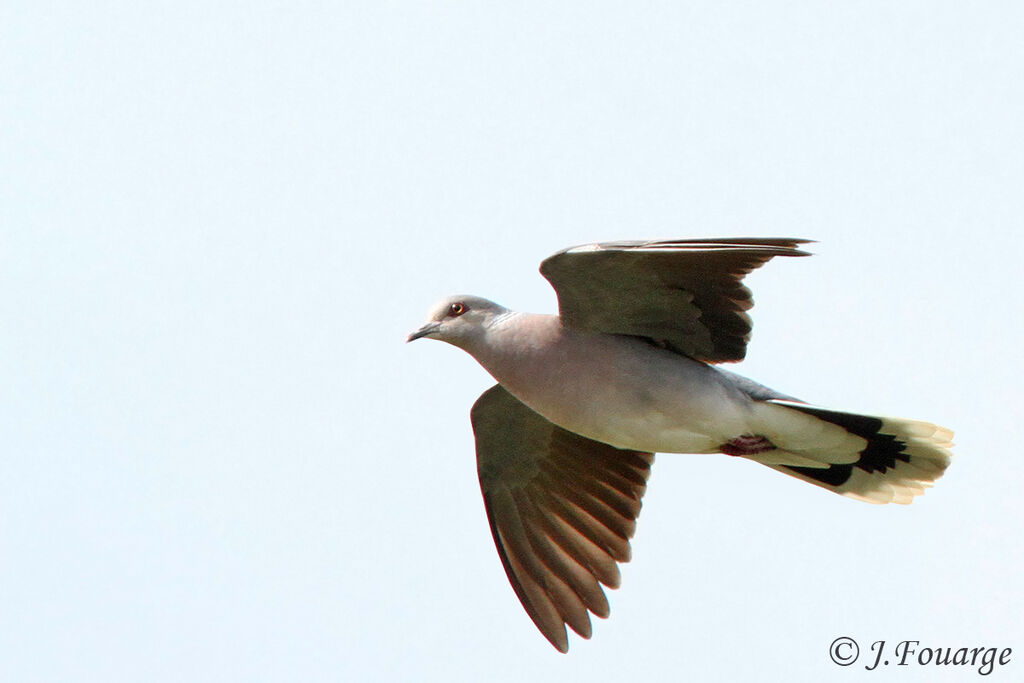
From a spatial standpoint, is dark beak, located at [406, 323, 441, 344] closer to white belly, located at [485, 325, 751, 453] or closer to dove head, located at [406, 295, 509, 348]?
dove head, located at [406, 295, 509, 348]

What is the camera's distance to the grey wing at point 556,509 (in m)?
6.91

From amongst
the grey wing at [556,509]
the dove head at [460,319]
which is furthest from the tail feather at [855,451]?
the dove head at [460,319]

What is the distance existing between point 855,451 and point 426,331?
214 centimetres

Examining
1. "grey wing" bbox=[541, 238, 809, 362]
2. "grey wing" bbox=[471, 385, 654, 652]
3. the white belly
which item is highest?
"grey wing" bbox=[541, 238, 809, 362]

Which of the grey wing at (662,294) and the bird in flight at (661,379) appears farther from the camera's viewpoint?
the bird in flight at (661,379)

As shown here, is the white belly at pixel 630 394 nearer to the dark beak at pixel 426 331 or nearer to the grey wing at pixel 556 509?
the dark beak at pixel 426 331

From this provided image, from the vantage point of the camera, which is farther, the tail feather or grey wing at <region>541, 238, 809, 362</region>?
the tail feather

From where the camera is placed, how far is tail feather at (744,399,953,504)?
609 cm

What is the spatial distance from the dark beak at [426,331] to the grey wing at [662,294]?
0.65m

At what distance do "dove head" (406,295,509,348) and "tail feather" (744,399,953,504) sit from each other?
1357 millimetres

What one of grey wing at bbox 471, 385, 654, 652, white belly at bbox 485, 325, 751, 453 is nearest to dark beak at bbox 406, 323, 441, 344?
white belly at bbox 485, 325, 751, 453

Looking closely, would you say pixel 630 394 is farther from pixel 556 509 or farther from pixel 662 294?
pixel 556 509

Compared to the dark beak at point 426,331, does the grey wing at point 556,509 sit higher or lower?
lower

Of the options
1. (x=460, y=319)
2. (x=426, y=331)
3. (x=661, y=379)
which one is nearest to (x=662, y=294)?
(x=661, y=379)
